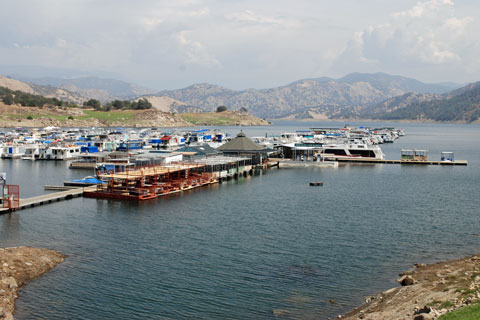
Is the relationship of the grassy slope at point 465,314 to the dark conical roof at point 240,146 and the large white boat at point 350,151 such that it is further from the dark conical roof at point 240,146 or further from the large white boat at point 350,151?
the large white boat at point 350,151

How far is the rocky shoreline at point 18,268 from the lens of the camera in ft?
72.7

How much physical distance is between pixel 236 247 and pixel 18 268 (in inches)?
494

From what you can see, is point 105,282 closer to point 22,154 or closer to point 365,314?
point 365,314

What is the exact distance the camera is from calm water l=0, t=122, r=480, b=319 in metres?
23.0

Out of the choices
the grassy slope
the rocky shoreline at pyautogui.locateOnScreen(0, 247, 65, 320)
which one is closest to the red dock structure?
the rocky shoreline at pyautogui.locateOnScreen(0, 247, 65, 320)

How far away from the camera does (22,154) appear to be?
9019 centimetres

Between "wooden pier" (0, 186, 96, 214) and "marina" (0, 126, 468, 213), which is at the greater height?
"marina" (0, 126, 468, 213)

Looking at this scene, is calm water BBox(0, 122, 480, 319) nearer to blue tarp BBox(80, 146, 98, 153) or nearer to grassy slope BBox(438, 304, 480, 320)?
grassy slope BBox(438, 304, 480, 320)

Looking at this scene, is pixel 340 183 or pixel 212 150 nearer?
pixel 340 183

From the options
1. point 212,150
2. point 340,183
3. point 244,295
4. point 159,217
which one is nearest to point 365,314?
point 244,295

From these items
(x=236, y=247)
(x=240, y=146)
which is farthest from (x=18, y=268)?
(x=240, y=146)

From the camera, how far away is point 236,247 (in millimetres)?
31484

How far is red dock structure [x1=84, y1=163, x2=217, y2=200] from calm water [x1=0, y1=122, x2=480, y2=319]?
1873 millimetres

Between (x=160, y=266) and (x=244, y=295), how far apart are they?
20.0ft
